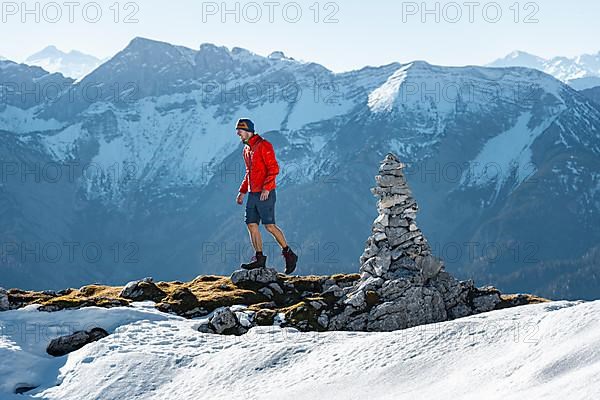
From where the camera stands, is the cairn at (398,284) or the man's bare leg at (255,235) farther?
the man's bare leg at (255,235)

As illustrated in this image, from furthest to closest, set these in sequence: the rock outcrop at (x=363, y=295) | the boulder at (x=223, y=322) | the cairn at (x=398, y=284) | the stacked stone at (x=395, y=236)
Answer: the stacked stone at (x=395, y=236) → the cairn at (x=398, y=284) → the rock outcrop at (x=363, y=295) → the boulder at (x=223, y=322)

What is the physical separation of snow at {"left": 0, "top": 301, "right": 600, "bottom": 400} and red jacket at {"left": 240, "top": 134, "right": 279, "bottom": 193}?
22.3 feet

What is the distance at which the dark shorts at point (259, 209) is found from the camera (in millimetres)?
24484

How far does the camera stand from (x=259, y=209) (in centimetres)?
2452

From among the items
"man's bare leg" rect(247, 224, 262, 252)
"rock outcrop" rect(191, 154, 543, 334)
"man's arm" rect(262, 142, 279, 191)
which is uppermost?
"man's arm" rect(262, 142, 279, 191)

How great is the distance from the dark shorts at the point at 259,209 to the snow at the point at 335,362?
6251 millimetres

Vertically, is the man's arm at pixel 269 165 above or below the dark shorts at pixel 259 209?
above

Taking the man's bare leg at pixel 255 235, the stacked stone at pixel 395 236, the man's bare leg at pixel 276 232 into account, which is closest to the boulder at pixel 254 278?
the man's bare leg at pixel 255 235

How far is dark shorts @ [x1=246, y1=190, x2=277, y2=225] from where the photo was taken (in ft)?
80.3

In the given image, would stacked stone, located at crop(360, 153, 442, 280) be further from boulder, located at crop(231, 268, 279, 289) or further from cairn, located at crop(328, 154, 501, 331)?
boulder, located at crop(231, 268, 279, 289)

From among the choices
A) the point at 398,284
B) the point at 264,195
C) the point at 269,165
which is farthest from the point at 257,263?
the point at 398,284

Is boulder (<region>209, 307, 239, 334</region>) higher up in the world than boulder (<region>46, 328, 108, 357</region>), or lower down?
lower down

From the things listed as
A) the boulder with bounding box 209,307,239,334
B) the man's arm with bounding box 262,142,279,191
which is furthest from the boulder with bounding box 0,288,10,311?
the man's arm with bounding box 262,142,279,191

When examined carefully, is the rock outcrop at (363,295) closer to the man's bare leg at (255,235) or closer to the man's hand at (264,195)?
the man's bare leg at (255,235)
